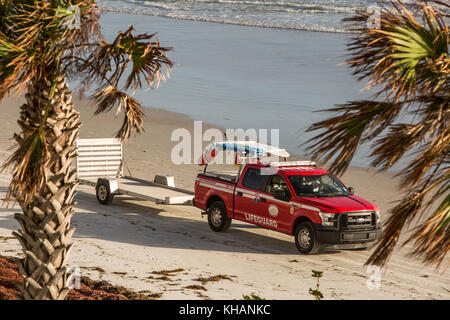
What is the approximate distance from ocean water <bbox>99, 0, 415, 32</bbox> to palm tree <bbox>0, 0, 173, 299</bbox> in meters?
48.2

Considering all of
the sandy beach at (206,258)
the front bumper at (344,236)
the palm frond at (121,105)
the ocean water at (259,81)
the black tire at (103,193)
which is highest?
the ocean water at (259,81)

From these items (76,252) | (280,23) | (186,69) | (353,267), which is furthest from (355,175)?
(280,23)

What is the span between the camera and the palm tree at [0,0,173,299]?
8797mm

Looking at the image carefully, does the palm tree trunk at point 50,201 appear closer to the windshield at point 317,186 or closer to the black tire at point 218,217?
the windshield at point 317,186

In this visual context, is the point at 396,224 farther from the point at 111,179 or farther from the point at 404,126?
the point at 111,179

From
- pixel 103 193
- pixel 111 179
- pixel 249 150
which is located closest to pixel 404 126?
pixel 249 150

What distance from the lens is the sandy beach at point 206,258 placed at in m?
13.9

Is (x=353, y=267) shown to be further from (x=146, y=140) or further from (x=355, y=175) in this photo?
(x=146, y=140)

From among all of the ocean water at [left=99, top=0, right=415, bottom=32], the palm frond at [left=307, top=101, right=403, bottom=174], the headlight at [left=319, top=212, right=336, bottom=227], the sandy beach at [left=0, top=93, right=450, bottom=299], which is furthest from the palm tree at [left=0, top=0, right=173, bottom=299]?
the ocean water at [left=99, top=0, right=415, bottom=32]

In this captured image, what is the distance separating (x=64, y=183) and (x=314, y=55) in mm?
37051

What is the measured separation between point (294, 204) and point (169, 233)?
3.34 meters

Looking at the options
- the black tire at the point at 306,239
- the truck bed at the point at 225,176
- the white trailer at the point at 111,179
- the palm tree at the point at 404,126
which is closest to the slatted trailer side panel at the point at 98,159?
the white trailer at the point at 111,179

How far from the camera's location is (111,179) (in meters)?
20.7
